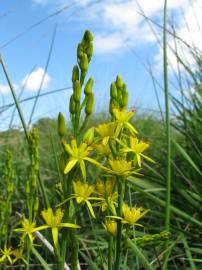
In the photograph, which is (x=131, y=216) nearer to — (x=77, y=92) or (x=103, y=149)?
(x=103, y=149)

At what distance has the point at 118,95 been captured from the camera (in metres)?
0.89

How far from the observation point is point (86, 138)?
812 millimetres

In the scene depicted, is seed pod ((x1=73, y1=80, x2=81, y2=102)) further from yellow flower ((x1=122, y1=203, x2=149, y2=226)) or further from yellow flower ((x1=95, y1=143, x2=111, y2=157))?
yellow flower ((x1=122, y1=203, x2=149, y2=226))

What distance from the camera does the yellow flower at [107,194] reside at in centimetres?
84

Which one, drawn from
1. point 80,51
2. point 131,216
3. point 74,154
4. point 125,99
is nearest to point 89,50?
point 80,51

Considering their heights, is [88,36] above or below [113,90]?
above

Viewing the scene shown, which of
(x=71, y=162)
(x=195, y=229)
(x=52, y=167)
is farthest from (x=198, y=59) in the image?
(x=71, y=162)

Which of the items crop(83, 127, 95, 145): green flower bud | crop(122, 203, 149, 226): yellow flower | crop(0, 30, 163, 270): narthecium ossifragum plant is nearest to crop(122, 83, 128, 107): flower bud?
crop(0, 30, 163, 270): narthecium ossifragum plant

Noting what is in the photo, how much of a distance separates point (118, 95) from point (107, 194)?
0.65ft

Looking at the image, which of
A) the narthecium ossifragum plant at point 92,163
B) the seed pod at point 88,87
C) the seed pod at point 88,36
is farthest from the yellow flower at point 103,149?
the seed pod at point 88,36

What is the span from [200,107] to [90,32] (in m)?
1.78

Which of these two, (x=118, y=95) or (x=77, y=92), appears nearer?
(x=77, y=92)

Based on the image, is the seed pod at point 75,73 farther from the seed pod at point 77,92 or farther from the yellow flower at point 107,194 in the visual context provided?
the yellow flower at point 107,194

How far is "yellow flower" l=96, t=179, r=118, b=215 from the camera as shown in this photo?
84 centimetres
